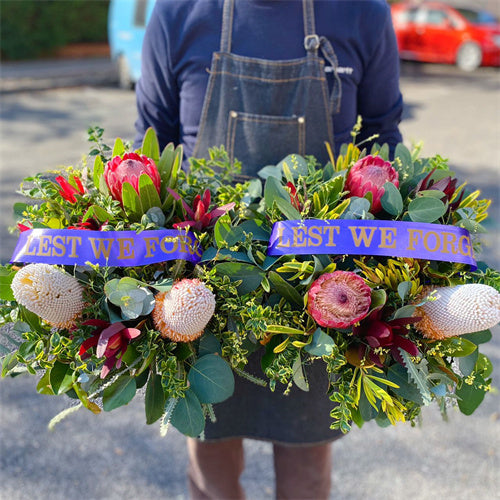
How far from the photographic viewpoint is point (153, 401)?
3.30ft

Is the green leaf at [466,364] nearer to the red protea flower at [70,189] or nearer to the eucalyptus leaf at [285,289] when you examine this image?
the eucalyptus leaf at [285,289]

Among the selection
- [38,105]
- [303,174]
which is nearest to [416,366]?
[303,174]

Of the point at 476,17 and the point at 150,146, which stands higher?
the point at 150,146

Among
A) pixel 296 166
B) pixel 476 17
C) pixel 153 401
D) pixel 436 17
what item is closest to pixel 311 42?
pixel 296 166

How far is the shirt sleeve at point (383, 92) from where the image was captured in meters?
1.44

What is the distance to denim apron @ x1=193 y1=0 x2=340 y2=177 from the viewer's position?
1.38m

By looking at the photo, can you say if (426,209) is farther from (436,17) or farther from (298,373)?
(436,17)

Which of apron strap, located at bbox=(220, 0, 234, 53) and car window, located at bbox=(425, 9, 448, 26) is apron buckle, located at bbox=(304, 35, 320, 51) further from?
car window, located at bbox=(425, 9, 448, 26)

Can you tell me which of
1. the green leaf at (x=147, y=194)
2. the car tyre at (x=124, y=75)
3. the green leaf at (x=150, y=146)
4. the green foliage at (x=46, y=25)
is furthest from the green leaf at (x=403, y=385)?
the green foliage at (x=46, y=25)

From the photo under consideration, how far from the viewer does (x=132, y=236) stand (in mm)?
1029

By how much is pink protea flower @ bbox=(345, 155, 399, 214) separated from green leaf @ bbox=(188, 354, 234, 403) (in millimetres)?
437

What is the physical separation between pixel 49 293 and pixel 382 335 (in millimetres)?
581

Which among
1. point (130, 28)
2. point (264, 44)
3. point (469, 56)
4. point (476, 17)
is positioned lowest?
point (469, 56)

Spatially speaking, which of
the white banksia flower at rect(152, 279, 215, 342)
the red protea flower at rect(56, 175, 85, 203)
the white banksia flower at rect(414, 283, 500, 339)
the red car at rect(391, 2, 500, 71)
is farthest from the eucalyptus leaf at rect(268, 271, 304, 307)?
the red car at rect(391, 2, 500, 71)
